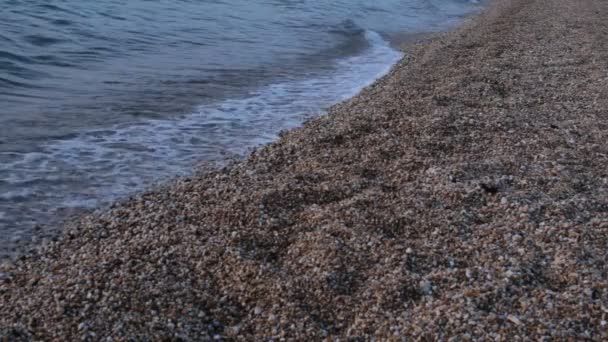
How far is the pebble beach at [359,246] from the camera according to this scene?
13.0 feet

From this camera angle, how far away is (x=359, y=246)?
4.82 metres

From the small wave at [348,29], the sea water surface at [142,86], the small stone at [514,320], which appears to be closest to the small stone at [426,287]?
the small stone at [514,320]

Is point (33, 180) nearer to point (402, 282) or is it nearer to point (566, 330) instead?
point (402, 282)

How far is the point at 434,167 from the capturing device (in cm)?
638

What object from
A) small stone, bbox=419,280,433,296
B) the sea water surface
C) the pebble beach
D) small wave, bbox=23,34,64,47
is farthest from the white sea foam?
small wave, bbox=23,34,64,47

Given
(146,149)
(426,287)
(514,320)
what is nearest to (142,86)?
(146,149)

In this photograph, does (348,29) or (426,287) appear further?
(348,29)

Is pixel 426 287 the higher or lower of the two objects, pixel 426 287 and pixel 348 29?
the lower

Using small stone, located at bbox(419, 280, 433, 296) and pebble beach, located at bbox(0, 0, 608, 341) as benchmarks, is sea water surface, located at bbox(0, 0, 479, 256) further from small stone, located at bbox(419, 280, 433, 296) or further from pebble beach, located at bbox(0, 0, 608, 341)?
small stone, located at bbox(419, 280, 433, 296)

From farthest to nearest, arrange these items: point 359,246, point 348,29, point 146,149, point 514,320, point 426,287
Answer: point 348,29 < point 146,149 < point 359,246 < point 426,287 < point 514,320

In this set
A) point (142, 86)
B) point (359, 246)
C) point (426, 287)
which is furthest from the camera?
point (142, 86)

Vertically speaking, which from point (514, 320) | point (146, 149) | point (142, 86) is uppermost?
point (514, 320)

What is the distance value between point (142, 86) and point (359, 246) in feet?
22.4

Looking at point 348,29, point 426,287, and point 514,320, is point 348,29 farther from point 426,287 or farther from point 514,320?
point 514,320
